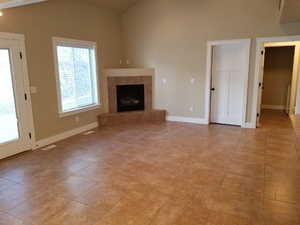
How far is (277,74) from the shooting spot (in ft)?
24.5

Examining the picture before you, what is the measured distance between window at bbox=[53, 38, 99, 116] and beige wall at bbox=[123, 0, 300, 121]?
1.54 m

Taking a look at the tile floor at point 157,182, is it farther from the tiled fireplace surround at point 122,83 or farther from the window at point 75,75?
the tiled fireplace surround at point 122,83

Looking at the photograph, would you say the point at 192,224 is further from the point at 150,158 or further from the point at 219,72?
the point at 219,72

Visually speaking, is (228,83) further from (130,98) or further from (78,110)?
(78,110)

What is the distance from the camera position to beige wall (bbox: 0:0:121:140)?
3998 millimetres

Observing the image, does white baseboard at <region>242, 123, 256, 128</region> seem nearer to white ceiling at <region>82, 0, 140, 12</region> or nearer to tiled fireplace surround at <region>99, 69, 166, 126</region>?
tiled fireplace surround at <region>99, 69, 166, 126</region>

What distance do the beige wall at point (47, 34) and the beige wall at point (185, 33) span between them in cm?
129

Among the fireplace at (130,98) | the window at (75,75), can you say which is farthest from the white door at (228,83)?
the window at (75,75)

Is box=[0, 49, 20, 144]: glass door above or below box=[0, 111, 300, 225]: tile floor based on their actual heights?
above

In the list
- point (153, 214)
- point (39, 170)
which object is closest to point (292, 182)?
point (153, 214)

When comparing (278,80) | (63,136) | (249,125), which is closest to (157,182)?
(63,136)

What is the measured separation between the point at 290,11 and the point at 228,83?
7.07 feet

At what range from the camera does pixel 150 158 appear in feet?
12.3

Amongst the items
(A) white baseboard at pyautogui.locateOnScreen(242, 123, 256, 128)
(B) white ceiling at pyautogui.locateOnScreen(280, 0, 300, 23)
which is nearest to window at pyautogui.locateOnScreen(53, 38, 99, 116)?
(A) white baseboard at pyautogui.locateOnScreen(242, 123, 256, 128)
